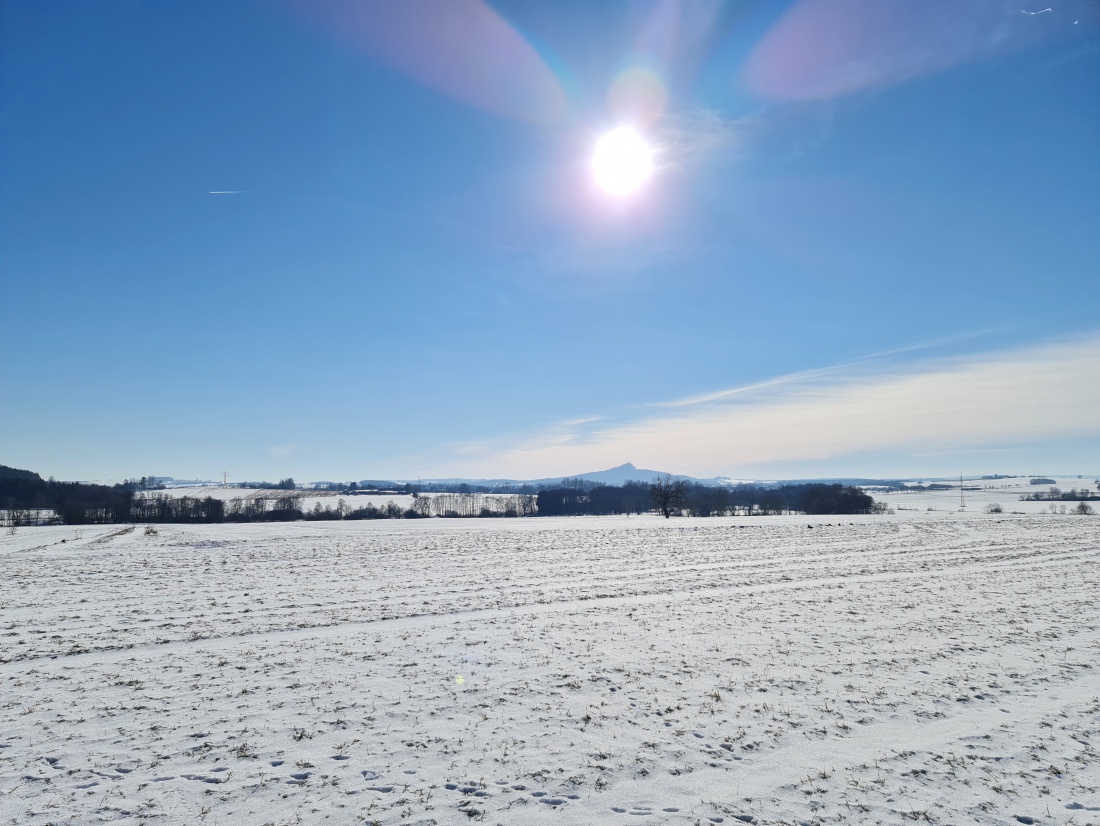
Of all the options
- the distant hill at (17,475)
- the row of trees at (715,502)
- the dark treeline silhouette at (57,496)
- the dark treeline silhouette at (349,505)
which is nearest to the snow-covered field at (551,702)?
the dark treeline silhouette at (349,505)

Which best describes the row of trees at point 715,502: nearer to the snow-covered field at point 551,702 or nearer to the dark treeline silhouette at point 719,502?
the dark treeline silhouette at point 719,502

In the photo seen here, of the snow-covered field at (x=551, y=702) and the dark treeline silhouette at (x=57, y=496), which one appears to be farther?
the dark treeline silhouette at (x=57, y=496)

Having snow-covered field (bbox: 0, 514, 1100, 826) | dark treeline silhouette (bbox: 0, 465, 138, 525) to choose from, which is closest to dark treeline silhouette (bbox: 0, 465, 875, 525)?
dark treeline silhouette (bbox: 0, 465, 138, 525)

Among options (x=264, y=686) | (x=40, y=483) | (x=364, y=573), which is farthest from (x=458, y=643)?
(x=40, y=483)

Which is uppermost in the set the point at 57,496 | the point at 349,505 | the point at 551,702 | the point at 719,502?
the point at 57,496

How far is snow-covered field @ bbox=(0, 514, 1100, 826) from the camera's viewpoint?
299 inches

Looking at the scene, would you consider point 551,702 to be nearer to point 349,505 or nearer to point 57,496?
point 349,505

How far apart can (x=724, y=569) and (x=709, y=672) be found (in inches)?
693

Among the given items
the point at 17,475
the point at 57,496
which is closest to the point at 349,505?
the point at 57,496

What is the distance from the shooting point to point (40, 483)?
468ft

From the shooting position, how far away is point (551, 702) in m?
11.1

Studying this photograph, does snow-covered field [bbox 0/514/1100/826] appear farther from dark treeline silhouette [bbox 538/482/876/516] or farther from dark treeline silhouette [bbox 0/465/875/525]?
dark treeline silhouette [bbox 538/482/876/516]

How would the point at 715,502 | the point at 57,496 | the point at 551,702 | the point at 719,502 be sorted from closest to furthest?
the point at 551,702 → the point at 57,496 → the point at 719,502 → the point at 715,502

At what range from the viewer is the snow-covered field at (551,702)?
7.59 metres
